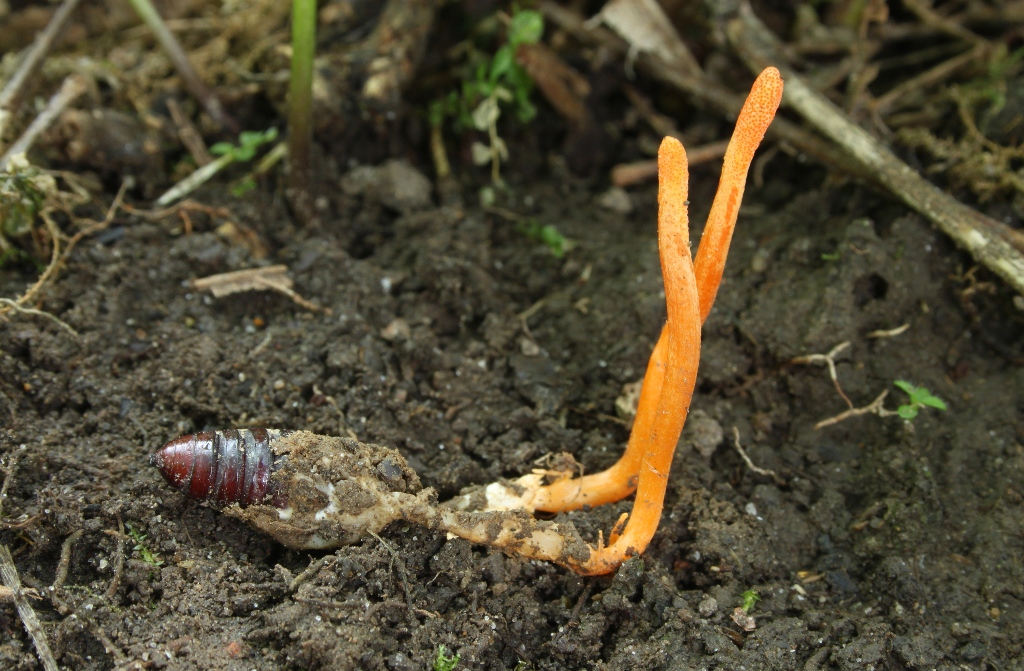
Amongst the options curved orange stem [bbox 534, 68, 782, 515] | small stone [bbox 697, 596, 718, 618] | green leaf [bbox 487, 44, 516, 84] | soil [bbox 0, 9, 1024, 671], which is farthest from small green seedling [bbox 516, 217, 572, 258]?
small stone [bbox 697, 596, 718, 618]

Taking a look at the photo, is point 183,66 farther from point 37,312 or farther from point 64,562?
point 64,562

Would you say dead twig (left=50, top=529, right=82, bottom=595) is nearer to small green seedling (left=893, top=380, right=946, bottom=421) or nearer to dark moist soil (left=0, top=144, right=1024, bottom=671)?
dark moist soil (left=0, top=144, right=1024, bottom=671)

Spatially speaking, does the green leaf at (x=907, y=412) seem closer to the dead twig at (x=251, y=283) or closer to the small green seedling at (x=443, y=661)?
the small green seedling at (x=443, y=661)

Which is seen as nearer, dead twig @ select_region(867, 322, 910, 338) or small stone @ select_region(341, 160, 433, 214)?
dead twig @ select_region(867, 322, 910, 338)

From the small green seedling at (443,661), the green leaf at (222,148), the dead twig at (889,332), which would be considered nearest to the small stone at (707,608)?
the small green seedling at (443,661)

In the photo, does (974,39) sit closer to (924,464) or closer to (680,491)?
(924,464)

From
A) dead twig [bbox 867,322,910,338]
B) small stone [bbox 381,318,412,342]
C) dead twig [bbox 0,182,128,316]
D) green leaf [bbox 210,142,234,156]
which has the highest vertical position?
green leaf [bbox 210,142,234,156]

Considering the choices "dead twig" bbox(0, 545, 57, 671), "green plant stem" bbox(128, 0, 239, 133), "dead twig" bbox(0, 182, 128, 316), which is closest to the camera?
"dead twig" bbox(0, 545, 57, 671)
